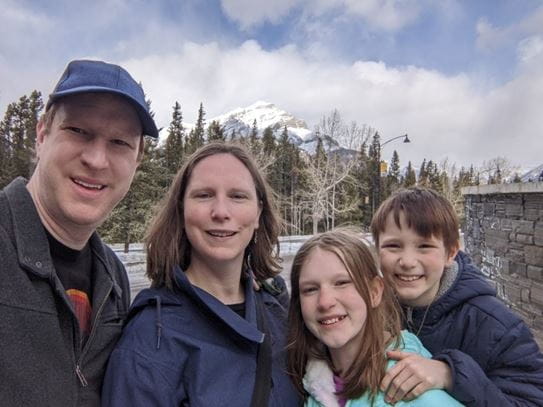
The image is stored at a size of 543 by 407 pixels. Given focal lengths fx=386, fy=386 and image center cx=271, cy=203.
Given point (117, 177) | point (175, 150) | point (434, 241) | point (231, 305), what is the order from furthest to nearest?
1. point (175, 150)
2. point (434, 241)
3. point (231, 305)
4. point (117, 177)

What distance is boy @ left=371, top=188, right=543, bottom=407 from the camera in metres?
1.60

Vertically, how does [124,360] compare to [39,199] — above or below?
below

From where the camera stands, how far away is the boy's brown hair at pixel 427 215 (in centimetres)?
210

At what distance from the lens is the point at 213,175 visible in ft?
6.05

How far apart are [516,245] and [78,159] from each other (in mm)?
8091

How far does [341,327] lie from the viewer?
1709 millimetres

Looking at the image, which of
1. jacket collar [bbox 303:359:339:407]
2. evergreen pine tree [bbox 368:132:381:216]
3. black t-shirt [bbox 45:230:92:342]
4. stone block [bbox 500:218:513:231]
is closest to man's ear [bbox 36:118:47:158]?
black t-shirt [bbox 45:230:92:342]

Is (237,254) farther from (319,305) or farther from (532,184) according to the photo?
(532,184)

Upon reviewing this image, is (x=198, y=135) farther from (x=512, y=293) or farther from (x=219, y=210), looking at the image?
(x=219, y=210)

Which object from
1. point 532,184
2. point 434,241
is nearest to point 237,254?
point 434,241

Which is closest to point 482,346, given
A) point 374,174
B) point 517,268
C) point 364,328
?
point 364,328

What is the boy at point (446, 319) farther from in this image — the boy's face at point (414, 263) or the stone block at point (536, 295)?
the stone block at point (536, 295)

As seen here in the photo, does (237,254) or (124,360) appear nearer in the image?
(124,360)

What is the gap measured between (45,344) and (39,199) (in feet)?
1.98
